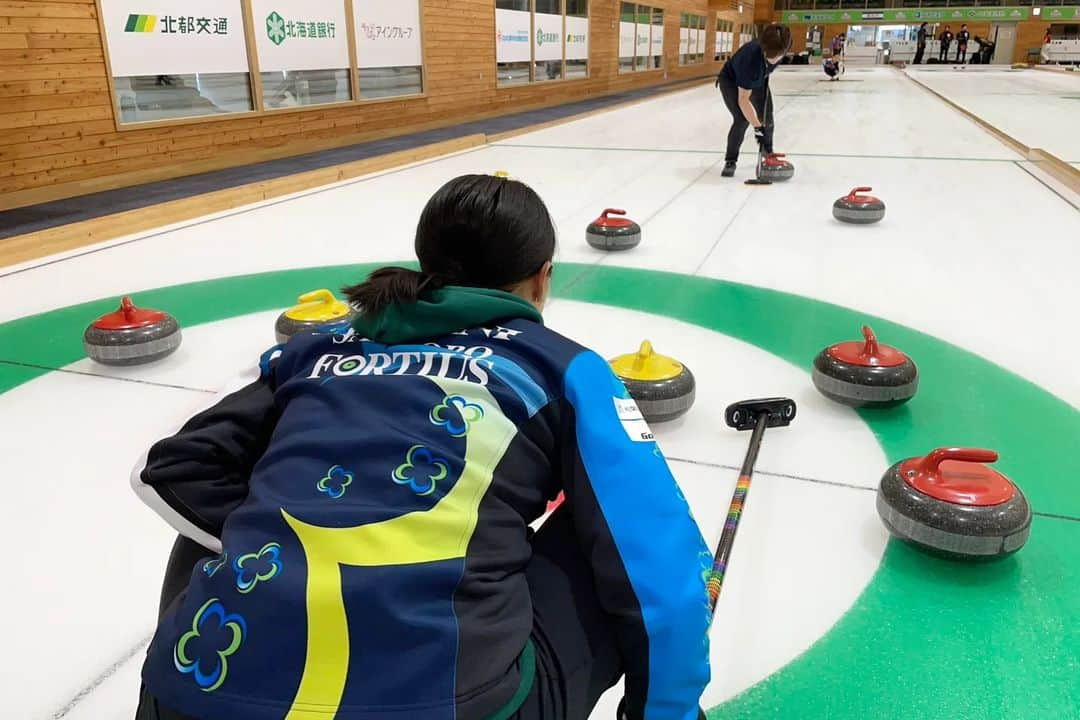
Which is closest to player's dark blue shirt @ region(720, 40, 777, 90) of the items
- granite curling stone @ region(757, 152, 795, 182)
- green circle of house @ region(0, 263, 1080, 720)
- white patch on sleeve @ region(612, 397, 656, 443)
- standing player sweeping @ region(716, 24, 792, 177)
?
standing player sweeping @ region(716, 24, 792, 177)

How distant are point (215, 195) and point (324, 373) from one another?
17.6 ft

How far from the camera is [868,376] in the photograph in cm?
242

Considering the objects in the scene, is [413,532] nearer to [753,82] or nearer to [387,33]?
[753,82]

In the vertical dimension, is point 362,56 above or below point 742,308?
above

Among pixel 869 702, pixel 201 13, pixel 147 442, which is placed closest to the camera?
pixel 869 702

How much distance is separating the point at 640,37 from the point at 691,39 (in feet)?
21.3

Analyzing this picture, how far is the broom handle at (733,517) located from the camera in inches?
58.7

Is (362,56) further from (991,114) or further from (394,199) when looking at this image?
(991,114)

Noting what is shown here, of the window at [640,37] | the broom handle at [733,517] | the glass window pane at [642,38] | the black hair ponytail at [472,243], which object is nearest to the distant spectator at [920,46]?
Answer: the window at [640,37]

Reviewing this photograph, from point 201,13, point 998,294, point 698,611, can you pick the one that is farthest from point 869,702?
point 201,13

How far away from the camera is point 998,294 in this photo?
12.2 ft

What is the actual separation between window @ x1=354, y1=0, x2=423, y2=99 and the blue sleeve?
360 inches

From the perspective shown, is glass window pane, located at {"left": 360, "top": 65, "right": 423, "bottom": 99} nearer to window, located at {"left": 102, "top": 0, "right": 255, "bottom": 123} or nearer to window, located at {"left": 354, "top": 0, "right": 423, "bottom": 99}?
window, located at {"left": 354, "top": 0, "right": 423, "bottom": 99}

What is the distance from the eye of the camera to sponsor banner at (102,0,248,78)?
20.3 ft
